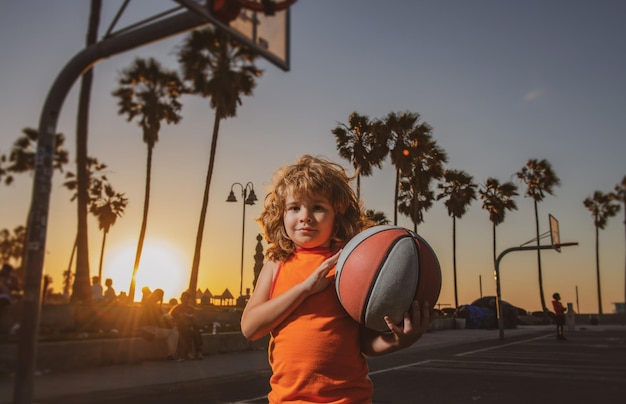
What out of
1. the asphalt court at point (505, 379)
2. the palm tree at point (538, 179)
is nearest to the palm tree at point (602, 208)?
the palm tree at point (538, 179)

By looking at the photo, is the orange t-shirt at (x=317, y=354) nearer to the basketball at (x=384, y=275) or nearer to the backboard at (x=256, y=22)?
the basketball at (x=384, y=275)

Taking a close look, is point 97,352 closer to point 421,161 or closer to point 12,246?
point 12,246

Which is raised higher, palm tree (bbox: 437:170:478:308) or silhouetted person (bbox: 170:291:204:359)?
palm tree (bbox: 437:170:478:308)

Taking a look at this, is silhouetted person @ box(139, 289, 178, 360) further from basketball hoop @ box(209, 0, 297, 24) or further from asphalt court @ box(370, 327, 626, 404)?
basketball hoop @ box(209, 0, 297, 24)

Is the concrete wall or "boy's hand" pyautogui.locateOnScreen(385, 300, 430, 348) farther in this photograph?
the concrete wall

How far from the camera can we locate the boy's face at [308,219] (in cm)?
228

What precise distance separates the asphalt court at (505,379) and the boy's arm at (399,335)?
574 centimetres

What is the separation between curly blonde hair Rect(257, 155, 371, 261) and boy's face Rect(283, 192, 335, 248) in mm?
27

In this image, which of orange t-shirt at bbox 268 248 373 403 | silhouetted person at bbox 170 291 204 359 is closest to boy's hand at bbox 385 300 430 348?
A: orange t-shirt at bbox 268 248 373 403

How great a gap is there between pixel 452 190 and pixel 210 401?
111 ft

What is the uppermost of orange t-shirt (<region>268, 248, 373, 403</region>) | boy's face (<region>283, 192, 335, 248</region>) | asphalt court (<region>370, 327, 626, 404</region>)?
boy's face (<region>283, 192, 335, 248</region>)

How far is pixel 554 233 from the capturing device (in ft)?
90.5

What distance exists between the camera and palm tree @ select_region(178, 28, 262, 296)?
21703mm

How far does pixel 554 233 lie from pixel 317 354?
93.3 feet
